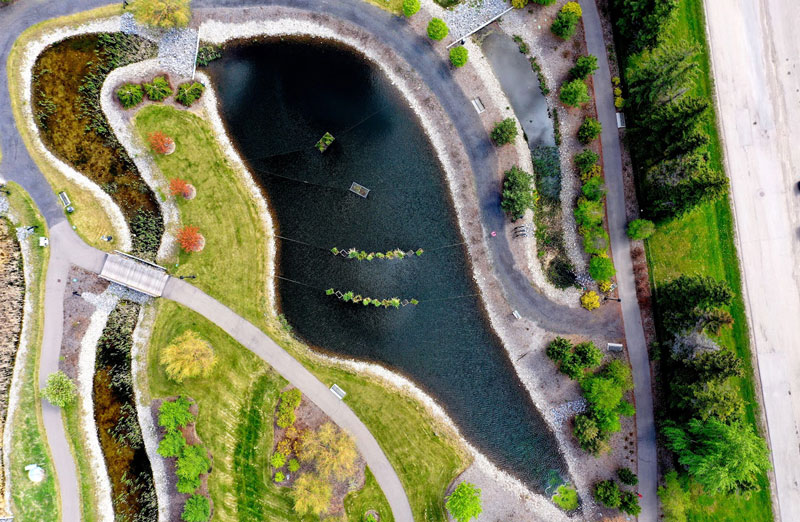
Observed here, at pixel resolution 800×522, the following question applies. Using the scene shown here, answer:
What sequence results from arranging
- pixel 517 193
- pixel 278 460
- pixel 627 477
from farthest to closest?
pixel 627 477, pixel 517 193, pixel 278 460

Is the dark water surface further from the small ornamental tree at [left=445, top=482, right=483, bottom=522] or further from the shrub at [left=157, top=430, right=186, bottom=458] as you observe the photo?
the shrub at [left=157, top=430, right=186, bottom=458]

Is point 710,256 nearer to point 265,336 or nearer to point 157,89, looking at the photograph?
point 265,336

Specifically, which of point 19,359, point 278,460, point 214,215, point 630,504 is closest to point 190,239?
point 214,215

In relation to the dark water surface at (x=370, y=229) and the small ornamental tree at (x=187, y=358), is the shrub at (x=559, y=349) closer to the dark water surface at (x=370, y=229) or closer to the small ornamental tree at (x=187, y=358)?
the dark water surface at (x=370, y=229)

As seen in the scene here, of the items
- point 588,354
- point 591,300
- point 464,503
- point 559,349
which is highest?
point 591,300

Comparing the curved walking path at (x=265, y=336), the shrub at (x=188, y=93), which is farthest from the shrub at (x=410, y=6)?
the shrub at (x=188, y=93)

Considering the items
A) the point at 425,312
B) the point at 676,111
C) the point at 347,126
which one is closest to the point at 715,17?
the point at 676,111

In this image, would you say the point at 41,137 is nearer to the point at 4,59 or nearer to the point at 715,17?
the point at 4,59
